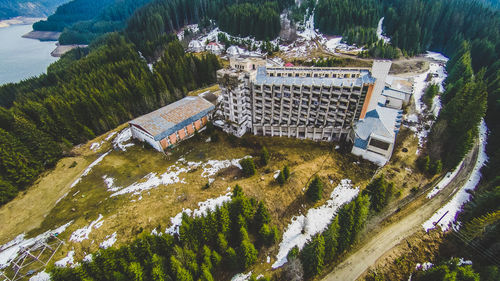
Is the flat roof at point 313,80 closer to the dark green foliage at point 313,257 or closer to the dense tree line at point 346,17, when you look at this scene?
the dark green foliage at point 313,257

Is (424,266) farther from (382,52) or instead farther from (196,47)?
(196,47)

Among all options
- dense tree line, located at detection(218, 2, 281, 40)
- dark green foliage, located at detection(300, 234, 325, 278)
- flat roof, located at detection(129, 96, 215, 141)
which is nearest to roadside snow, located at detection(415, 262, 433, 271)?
dark green foliage, located at detection(300, 234, 325, 278)

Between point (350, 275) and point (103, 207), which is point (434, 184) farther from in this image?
point (103, 207)

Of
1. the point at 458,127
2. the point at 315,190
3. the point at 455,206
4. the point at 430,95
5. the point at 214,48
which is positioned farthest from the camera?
the point at 214,48

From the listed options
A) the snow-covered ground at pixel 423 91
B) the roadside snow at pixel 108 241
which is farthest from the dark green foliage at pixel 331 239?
the snow-covered ground at pixel 423 91

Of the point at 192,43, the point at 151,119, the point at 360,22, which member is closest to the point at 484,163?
the point at 151,119

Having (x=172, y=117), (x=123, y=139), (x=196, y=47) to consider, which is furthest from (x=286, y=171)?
(x=196, y=47)
